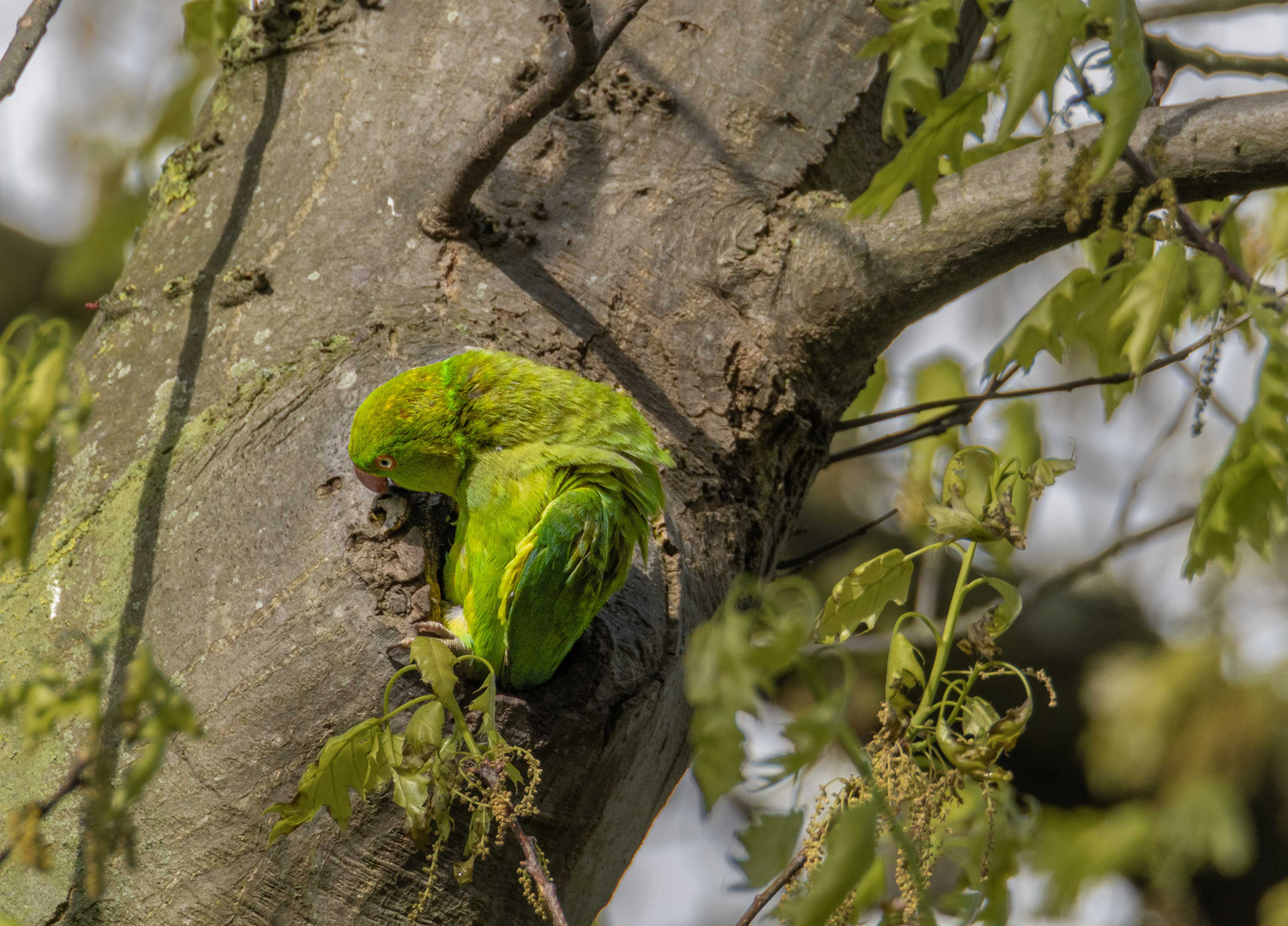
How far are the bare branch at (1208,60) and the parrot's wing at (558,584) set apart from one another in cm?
158

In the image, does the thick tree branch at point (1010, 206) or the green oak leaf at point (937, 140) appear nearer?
the green oak leaf at point (937, 140)

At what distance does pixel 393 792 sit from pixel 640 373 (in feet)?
3.04

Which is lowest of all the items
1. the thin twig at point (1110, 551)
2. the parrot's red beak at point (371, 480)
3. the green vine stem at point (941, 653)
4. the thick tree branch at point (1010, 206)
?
the thin twig at point (1110, 551)

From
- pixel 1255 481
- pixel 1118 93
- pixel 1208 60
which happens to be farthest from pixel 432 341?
pixel 1208 60

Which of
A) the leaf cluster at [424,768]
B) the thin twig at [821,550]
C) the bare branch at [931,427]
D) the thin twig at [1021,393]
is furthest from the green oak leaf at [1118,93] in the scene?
the leaf cluster at [424,768]

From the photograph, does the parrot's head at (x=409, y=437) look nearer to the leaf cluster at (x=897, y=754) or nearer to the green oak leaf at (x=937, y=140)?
the leaf cluster at (x=897, y=754)

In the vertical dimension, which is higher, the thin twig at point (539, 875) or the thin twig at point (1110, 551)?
the thin twig at point (539, 875)

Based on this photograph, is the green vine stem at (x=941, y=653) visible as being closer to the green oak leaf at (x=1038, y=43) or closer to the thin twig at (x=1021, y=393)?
the thin twig at (x=1021, y=393)

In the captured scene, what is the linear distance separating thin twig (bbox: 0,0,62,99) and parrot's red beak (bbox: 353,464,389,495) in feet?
2.58

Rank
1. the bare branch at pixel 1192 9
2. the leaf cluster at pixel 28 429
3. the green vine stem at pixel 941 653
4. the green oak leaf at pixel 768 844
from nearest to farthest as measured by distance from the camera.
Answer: the leaf cluster at pixel 28 429
the green oak leaf at pixel 768 844
the green vine stem at pixel 941 653
the bare branch at pixel 1192 9

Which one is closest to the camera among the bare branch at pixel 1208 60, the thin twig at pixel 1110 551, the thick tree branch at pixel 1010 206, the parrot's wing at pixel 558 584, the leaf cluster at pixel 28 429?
the leaf cluster at pixel 28 429

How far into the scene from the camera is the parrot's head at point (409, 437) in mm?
1805

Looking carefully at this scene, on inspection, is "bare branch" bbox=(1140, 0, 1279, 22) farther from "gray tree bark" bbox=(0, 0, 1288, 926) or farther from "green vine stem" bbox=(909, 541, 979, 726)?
"green vine stem" bbox=(909, 541, 979, 726)

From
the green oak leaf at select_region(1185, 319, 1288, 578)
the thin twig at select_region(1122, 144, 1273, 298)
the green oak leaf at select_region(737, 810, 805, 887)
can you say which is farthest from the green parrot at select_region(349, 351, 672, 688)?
the green oak leaf at select_region(1185, 319, 1288, 578)
